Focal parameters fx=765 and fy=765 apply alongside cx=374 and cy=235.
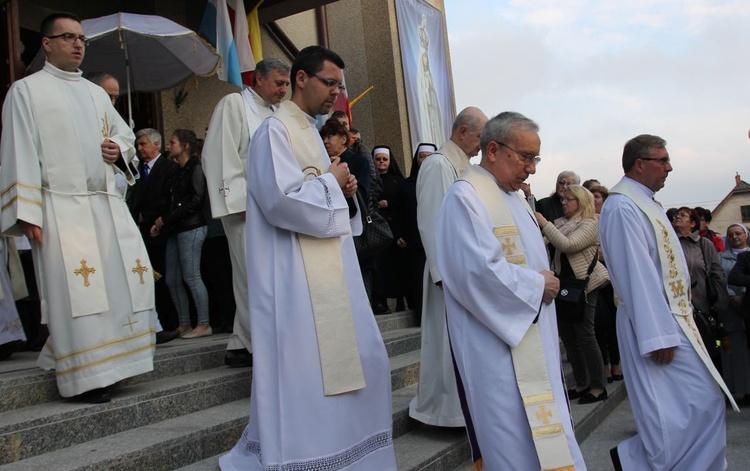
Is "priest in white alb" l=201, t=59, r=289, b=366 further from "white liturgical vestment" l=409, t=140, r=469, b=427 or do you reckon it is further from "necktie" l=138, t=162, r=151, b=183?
"necktie" l=138, t=162, r=151, b=183

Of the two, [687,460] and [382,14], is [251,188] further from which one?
[382,14]

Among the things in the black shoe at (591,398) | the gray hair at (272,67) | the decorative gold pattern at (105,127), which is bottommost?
the black shoe at (591,398)

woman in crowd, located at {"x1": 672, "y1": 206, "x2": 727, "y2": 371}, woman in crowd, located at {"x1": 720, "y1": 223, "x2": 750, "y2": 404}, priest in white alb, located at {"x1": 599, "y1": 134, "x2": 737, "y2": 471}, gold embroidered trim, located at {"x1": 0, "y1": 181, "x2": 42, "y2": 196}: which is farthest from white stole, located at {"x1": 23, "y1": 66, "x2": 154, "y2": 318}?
woman in crowd, located at {"x1": 720, "y1": 223, "x2": 750, "y2": 404}

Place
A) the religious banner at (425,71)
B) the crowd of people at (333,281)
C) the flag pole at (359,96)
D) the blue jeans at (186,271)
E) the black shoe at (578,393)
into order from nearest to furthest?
the crowd of people at (333,281) < the blue jeans at (186,271) < the black shoe at (578,393) < the flag pole at (359,96) < the religious banner at (425,71)

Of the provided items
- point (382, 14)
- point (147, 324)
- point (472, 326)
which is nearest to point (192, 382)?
point (147, 324)

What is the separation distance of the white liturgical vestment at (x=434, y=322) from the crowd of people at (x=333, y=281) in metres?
0.01

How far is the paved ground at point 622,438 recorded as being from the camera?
5273mm

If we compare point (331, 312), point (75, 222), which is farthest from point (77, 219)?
point (331, 312)

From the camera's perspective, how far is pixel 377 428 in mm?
3701

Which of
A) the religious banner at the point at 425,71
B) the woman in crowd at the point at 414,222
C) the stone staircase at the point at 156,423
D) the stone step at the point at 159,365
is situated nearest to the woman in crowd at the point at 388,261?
the woman in crowd at the point at 414,222

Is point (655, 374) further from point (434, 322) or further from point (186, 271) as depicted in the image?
point (186, 271)

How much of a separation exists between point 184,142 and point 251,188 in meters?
3.29

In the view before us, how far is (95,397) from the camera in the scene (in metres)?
4.06

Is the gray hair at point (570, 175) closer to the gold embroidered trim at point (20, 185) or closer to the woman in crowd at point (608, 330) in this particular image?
the woman in crowd at point (608, 330)
